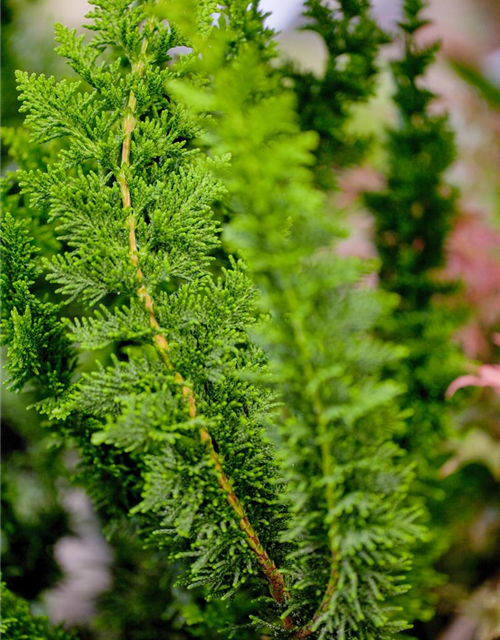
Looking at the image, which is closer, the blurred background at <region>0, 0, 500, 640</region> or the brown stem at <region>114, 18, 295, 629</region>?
the brown stem at <region>114, 18, 295, 629</region>

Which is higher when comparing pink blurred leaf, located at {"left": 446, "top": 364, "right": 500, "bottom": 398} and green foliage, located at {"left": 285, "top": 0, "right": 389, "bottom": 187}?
green foliage, located at {"left": 285, "top": 0, "right": 389, "bottom": 187}

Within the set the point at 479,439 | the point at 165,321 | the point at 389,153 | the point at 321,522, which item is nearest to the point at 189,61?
the point at 165,321

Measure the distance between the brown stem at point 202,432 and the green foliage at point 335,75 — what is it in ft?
0.84

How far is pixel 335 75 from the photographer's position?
20.9 inches

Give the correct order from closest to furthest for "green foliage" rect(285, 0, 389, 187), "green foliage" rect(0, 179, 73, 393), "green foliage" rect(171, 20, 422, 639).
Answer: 1. "green foliage" rect(171, 20, 422, 639)
2. "green foliage" rect(0, 179, 73, 393)
3. "green foliage" rect(285, 0, 389, 187)

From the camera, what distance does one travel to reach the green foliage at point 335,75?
530 mm

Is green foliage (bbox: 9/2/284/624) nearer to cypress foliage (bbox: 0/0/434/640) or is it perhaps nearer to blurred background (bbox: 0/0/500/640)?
cypress foliage (bbox: 0/0/434/640)

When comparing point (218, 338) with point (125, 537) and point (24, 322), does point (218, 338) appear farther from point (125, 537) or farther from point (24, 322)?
point (125, 537)

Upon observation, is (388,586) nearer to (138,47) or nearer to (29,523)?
(138,47)

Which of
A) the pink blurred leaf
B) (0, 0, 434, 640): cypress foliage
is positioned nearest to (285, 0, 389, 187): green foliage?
(0, 0, 434, 640): cypress foliage

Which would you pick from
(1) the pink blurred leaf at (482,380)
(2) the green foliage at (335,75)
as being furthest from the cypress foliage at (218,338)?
(1) the pink blurred leaf at (482,380)

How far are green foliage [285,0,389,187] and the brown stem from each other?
257 mm

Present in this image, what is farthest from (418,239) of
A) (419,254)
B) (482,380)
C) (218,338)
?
(218,338)

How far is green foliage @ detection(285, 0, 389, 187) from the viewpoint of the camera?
0.53m
